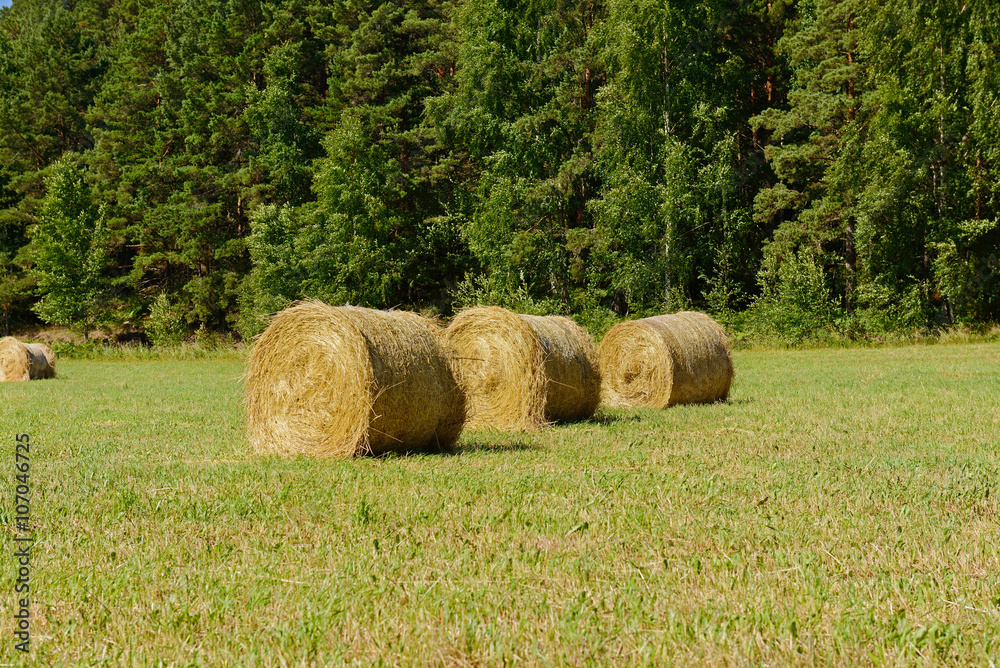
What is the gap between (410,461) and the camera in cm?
774

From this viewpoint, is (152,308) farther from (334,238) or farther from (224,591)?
(224,591)

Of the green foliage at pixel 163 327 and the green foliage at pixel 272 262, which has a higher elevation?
the green foliage at pixel 272 262

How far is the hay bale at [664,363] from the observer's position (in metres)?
13.3

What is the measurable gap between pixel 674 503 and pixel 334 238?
114 feet

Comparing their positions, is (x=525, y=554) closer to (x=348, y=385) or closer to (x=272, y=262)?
(x=348, y=385)

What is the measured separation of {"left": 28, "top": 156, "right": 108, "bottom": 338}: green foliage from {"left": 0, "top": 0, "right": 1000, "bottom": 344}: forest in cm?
18

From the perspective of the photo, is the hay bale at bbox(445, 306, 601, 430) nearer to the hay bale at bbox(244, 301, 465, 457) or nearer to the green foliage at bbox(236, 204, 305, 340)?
the hay bale at bbox(244, 301, 465, 457)

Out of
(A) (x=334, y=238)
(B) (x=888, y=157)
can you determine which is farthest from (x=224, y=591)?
(A) (x=334, y=238)

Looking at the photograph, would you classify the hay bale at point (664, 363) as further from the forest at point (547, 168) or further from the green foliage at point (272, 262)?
the green foliage at point (272, 262)

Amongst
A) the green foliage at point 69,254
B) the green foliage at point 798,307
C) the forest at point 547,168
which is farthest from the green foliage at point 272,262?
the green foliage at point 798,307

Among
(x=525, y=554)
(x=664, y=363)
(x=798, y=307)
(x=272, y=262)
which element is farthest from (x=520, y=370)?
(x=272, y=262)

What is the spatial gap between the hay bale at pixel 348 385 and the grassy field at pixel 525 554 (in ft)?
1.36

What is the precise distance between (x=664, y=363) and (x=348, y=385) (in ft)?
21.7

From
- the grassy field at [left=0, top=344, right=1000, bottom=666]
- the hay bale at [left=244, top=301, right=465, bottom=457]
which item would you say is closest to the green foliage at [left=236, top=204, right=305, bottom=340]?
the hay bale at [left=244, top=301, right=465, bottom=457]
